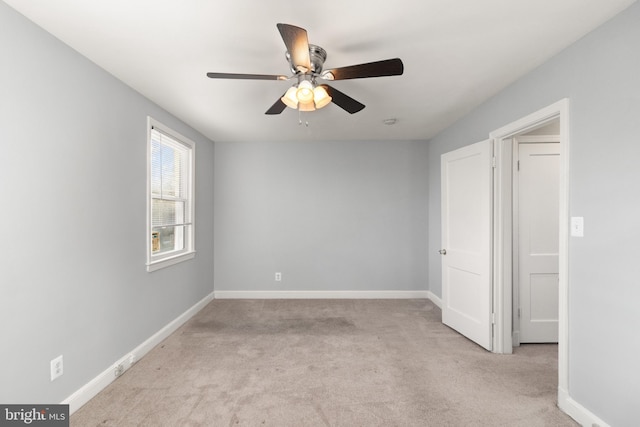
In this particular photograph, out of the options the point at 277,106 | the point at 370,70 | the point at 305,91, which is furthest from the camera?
the point at 277,106

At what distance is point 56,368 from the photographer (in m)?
1.91

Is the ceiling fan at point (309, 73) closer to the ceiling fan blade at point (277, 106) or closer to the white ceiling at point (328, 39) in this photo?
the ceiling fan blade at point (277, 106)

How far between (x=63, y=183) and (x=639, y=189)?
3.36 meters

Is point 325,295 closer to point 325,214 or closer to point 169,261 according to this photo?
point 325,214

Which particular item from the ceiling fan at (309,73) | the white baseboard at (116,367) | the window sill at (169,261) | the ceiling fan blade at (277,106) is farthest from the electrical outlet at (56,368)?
the ceiling fan blade at (277,106)

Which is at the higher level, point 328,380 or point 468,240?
point 468,240

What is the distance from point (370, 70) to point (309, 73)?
1.26 feet

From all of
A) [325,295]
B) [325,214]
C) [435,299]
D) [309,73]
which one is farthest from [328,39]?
[435,299]

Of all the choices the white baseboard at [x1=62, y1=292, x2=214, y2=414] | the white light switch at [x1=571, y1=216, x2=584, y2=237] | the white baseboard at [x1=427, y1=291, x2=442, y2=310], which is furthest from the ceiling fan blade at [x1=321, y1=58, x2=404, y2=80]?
the white baseboard at [x1=427, y1=291, x2=442, y2=310]

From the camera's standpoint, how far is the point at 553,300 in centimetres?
309

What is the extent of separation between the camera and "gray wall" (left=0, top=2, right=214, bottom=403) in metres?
1.64

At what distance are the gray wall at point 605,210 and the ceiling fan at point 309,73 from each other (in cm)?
123

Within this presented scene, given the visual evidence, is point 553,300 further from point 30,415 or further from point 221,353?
point 30,415

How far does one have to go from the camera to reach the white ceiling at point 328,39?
1.62 metres
